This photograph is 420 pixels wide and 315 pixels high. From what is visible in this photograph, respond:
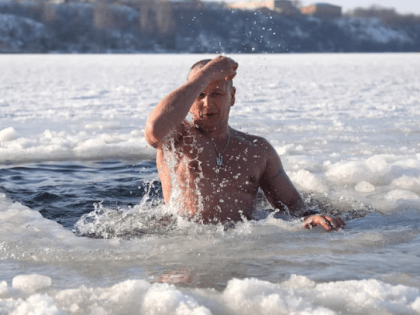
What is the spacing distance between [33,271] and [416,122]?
20.5ft

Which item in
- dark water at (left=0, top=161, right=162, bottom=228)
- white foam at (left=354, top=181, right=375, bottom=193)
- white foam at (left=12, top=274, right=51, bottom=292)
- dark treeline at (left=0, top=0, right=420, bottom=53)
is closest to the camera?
white foam at (left=12, top=274, right=51, bottom=292)

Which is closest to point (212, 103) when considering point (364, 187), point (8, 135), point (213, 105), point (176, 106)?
point (213, 105)

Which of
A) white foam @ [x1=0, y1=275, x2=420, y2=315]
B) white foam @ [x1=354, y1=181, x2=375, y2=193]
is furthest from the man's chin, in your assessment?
white foam @ [x1=354, y1=181, x2=375, y2=193]

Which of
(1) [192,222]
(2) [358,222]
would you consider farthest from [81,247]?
(2) [358,222]

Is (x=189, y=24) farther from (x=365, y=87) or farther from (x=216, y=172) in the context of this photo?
(x=216, y=172)

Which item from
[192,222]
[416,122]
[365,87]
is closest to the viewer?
[192,222]

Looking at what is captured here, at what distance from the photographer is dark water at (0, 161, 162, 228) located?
3909mm

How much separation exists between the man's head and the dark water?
769mm

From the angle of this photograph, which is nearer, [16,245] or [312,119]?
[16,245]

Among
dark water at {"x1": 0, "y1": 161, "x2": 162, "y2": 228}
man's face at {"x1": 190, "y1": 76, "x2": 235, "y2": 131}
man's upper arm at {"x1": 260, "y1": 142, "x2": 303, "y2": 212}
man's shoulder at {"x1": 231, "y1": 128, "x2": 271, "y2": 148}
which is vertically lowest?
dark water at {"x1": 0, "y1": 161, "x2": 162, "y2": 228}

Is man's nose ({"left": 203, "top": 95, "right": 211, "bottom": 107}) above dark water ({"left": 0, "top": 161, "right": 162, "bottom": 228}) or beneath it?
above

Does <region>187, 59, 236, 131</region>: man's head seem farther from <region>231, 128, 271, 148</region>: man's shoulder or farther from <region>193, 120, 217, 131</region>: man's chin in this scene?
<region>231, 128, 271, 148</region>: man's shoulder

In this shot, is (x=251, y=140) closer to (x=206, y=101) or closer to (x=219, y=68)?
(x=206, y=101)

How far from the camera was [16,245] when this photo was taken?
2762 mm
